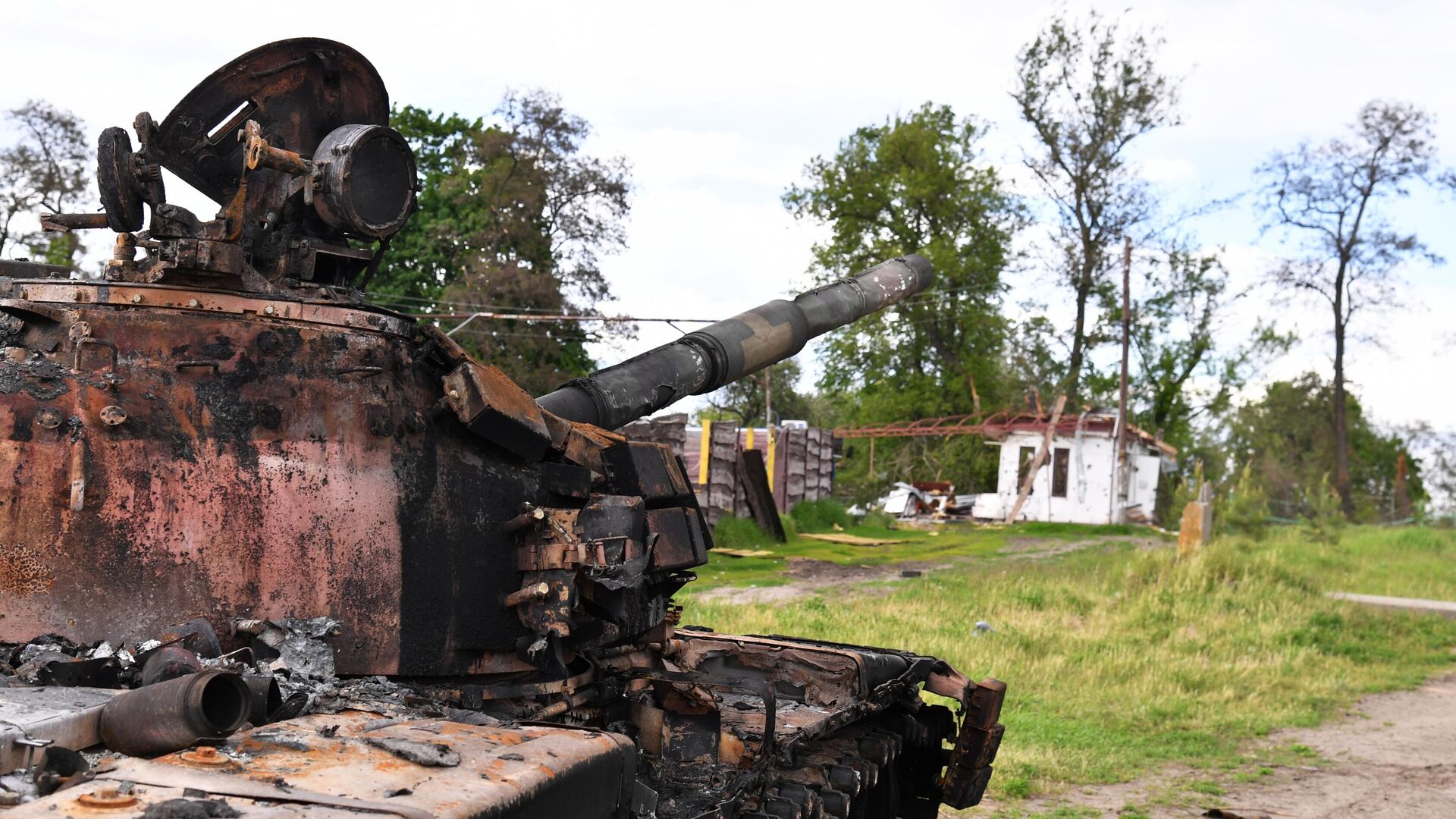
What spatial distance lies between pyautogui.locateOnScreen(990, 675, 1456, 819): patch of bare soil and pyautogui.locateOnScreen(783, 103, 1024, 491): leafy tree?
93.1ft

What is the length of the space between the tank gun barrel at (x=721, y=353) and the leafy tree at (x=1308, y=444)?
40.5m

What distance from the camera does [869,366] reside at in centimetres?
4281

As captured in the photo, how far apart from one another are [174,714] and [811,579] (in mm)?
15938

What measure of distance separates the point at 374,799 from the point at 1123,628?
505 inches

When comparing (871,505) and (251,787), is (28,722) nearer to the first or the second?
(251,787)

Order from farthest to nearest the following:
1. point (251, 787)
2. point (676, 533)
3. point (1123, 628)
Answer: point (1123, 628) → point (676, 533) → point (251, 787)

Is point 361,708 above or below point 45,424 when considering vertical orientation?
below

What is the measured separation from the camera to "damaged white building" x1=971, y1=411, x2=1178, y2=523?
35375 millimetres

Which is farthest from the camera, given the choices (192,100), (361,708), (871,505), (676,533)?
(871,505)

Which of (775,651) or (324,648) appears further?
(775,651)

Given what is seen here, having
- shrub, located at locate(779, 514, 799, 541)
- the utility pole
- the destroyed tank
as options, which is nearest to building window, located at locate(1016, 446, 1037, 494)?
the utility pole

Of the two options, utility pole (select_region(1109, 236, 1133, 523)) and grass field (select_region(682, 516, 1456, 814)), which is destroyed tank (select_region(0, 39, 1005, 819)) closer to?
grass field (select_region(682, 516, 1456, 814))

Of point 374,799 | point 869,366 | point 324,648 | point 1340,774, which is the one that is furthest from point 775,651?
point 869,366

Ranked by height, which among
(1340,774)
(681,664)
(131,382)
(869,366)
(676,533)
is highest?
(869,366)
